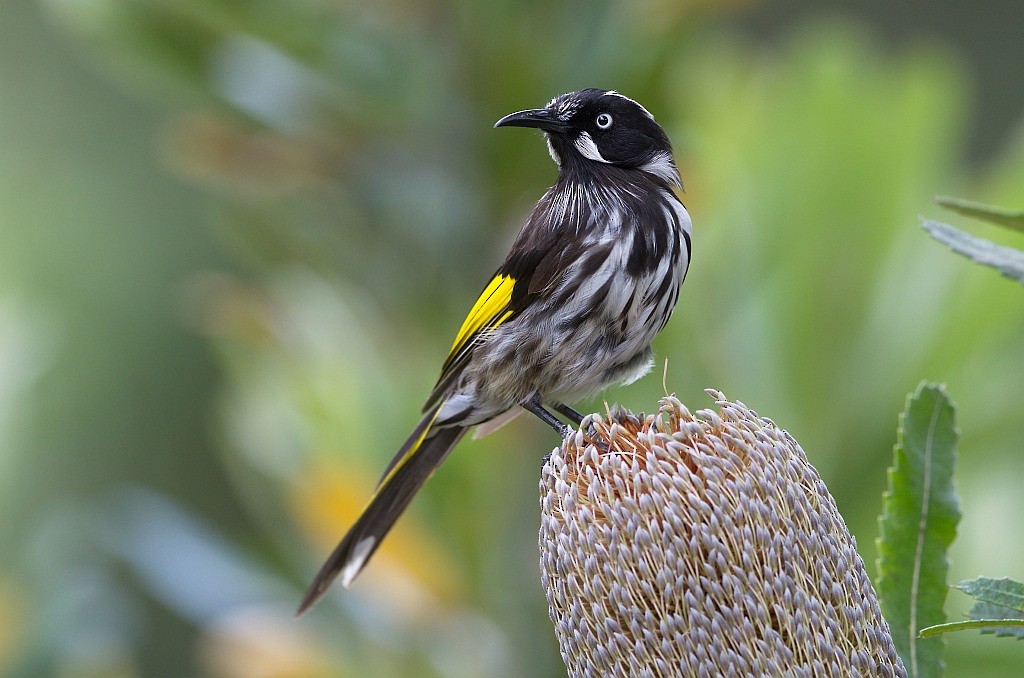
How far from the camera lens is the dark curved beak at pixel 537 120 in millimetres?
1860

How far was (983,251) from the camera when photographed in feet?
3.62

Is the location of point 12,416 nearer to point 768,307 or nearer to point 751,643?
point 768,307

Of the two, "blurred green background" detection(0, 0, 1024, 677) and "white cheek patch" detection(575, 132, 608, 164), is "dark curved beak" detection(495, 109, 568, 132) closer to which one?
"white cheek patch" detection(575, 132, 608, 164)

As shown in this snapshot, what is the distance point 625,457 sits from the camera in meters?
1.33

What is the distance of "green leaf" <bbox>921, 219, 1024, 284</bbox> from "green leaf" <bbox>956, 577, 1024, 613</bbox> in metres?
0.27

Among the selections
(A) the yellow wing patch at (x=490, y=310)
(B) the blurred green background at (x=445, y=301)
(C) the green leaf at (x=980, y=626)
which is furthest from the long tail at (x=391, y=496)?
(C) the green leaf at (x=980, y=626)

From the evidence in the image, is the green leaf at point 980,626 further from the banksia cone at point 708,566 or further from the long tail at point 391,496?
the long tail at point 391,496

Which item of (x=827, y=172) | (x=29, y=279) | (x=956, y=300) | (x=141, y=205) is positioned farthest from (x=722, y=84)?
Answer: (x=141, y=205)

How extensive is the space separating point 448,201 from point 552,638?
1.02 metres

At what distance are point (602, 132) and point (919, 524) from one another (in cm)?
88

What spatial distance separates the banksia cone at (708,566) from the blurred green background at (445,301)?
4.86 ft

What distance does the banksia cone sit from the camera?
4.03ft

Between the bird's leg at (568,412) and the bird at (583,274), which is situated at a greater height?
the bird at (583,274)

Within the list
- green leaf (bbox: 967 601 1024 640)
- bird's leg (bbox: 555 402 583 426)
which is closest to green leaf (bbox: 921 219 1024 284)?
green leaf (bbox: 967 601 1024 640)
